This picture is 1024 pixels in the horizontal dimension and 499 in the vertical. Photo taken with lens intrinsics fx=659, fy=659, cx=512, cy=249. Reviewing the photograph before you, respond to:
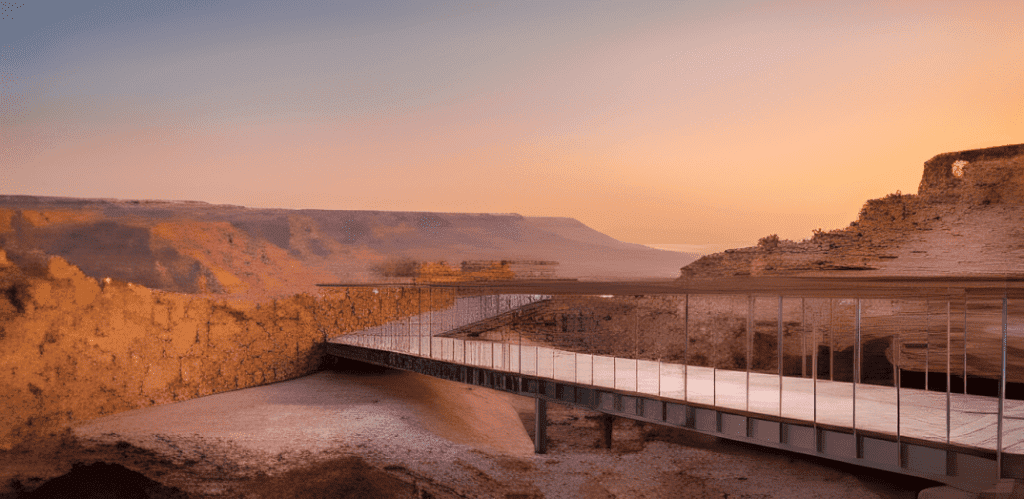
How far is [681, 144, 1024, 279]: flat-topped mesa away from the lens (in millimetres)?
22844

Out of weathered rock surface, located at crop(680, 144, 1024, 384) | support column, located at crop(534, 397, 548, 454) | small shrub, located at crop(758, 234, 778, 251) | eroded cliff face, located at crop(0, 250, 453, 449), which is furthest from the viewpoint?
small shrub, located at crop(758, 234, 778, 251)

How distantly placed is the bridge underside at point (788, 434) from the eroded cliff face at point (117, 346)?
838 cm

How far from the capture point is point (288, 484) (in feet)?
44.9

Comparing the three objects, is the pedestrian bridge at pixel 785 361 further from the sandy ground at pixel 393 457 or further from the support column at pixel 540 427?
the sandy ground at pixel 393 457

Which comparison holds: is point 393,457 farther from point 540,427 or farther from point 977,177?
point 977,177

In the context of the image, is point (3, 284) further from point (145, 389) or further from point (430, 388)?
point (430, 388)

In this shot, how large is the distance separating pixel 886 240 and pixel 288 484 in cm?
2309

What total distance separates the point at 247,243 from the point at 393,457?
39046mm

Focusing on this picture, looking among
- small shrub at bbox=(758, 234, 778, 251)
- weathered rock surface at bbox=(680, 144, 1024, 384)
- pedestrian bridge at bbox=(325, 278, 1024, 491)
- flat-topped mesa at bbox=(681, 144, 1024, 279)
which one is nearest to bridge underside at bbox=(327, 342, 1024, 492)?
pedestrian bridge at bbox=(325, 278, 1024, 491)

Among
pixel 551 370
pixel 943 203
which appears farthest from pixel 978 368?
pixel 551 370

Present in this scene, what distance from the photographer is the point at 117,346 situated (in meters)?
18.0

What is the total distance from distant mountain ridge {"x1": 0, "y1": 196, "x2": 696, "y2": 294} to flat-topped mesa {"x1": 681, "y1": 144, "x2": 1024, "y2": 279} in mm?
20114

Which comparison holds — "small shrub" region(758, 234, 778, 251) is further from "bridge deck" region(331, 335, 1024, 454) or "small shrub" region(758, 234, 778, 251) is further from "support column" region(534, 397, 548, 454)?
"support column" region(534, 397, 548, 454)

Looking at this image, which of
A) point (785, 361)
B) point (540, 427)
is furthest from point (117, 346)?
point (785, 361)
